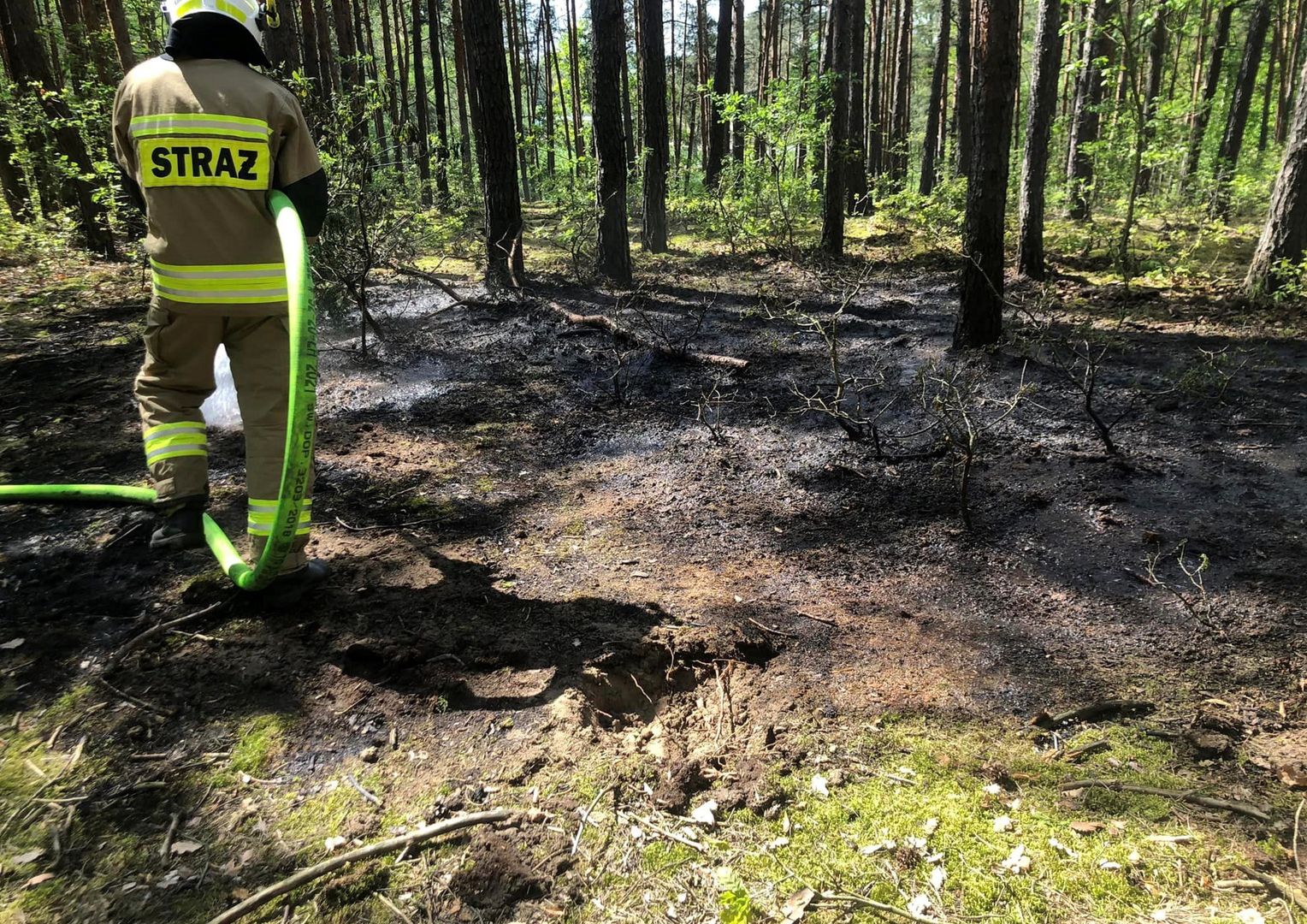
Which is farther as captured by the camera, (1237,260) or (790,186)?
(790,186)

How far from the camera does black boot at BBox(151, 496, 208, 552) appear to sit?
3189 mm

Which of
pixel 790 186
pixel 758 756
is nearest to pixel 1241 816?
pixel 758 756

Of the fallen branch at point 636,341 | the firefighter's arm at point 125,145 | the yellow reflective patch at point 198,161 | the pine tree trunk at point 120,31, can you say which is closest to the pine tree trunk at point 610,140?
the fallen branch at point 636,341

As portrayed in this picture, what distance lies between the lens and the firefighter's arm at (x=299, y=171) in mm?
2979

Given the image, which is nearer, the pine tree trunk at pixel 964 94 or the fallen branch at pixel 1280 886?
the fallen branch at pixel 1280 886

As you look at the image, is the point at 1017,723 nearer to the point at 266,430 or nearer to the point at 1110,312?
the point at 266,430

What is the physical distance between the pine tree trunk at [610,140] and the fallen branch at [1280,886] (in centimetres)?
1023

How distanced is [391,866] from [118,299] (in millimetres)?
9938

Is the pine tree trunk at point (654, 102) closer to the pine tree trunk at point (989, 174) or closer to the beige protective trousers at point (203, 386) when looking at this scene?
the pine tree trunk at point (989, 174)

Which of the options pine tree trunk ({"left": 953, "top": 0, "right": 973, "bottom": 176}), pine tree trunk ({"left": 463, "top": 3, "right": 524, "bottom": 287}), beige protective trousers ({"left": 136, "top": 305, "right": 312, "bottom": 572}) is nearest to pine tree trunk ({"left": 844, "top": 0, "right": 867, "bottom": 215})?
pine tree trunk ({"left": 953, "top": 0, "right": 973, "bottom": 176})

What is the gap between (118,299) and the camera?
898cm

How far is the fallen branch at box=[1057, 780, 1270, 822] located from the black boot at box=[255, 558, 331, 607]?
2.96m

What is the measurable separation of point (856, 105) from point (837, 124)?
3.09 metres

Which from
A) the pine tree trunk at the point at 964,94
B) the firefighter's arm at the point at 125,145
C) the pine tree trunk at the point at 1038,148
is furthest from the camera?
the pine tree trunk at the point at 964,94
